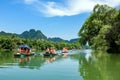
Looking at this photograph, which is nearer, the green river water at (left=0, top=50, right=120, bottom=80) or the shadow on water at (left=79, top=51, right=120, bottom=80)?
the green river water at (left=0, top=50, right=120, bottom=80)

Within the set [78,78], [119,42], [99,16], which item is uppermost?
[99,16]

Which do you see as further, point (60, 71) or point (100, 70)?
point (100, 70)

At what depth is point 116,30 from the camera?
47.4m

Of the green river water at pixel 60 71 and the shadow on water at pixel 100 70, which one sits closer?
the green river water at pixel 60 71

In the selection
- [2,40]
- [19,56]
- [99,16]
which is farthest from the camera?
[2,40]

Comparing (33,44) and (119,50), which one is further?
(33,44)

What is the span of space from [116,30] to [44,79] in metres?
32.8

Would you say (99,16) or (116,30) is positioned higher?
(99,16)

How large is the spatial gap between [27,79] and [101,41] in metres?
34.1

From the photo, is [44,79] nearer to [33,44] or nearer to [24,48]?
[24,48]

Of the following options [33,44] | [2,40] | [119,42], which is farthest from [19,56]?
[33,44]

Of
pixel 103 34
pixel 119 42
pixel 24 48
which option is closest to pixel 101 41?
pixel 103 34

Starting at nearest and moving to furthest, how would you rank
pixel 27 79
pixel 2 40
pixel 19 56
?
pixel 27 79 → pixel 19 56 → pixel 2 40

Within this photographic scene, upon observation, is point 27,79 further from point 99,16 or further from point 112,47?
point 99,16
